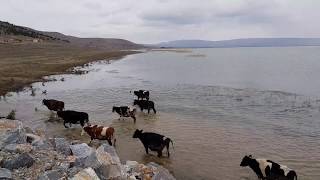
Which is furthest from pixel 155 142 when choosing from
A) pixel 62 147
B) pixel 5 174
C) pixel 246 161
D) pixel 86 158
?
pixel 5 174

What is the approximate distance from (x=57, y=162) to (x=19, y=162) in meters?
1.00

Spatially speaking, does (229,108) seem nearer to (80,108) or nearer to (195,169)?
(80,108)

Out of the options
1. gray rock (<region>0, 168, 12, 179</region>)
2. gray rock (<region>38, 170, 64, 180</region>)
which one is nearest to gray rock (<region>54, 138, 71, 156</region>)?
gray rock (<region>38, 170, 64, 180</region>)

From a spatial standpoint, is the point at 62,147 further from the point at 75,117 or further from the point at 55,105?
the point at 55,105

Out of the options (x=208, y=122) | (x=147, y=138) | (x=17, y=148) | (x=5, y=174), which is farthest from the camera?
(x=208, y=122)

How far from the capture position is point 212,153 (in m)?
17.0

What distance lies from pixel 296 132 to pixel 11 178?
14859 mm

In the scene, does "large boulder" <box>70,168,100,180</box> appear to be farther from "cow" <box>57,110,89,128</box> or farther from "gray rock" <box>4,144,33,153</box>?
"cow" <box>57,110,89,128</box>

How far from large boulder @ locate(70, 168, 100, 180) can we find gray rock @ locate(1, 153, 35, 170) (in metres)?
1.53

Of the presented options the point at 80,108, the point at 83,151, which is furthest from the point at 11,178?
the point at 80,108

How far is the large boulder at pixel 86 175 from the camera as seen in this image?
32.9ft

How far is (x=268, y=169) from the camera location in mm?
14023

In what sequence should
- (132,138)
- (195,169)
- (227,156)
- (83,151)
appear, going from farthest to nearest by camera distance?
1. (132,138)
2. (227,156)
3. (195,169)
4. (83,151)

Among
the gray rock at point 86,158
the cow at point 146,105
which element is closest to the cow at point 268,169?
the gray rock at point 86,158
